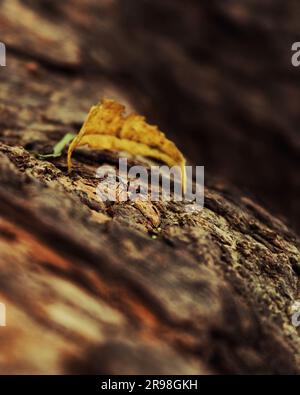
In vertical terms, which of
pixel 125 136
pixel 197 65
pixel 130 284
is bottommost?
pixel 130 284

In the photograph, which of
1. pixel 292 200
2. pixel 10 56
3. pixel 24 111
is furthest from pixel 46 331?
pixel 292 200

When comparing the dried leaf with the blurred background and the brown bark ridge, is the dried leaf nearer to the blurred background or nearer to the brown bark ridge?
the brown bark ridge

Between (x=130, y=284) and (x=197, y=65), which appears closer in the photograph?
(x=130, y=284)

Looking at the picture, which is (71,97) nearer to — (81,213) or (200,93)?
(200,93)

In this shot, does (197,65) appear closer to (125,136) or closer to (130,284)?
(125,136)

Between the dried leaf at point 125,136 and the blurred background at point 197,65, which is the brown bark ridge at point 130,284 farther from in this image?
the blurred background at point 197,65

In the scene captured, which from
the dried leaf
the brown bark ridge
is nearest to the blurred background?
the dried leaf

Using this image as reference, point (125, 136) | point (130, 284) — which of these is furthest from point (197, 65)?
point (130, 284)
